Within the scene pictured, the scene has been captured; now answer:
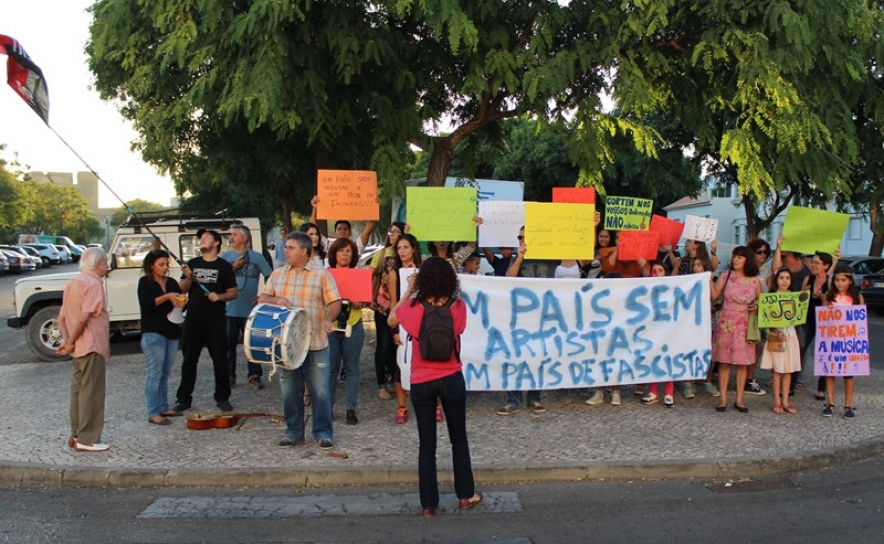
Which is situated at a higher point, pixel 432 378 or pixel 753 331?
pixel 753 331

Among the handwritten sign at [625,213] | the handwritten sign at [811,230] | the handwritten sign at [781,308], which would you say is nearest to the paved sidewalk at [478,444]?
the handwritten sign at [781,308]

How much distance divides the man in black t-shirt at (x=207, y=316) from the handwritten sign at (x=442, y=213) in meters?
2.02

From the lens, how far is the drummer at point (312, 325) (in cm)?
632

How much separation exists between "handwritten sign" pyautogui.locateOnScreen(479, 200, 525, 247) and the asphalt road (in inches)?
134

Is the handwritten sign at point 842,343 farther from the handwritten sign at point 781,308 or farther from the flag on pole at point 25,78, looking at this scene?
the flag on pole at point 25,78

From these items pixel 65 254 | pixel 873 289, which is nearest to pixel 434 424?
pixel 873 289

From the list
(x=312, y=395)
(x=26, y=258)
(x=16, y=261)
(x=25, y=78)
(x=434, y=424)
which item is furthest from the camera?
(x=26, y=258)

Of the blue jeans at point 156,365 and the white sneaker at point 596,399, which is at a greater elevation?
the blue jeans at point 156,365

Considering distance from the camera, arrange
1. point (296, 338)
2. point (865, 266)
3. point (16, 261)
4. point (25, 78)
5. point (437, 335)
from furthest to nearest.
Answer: point (16, 261)
point (865, 266)
point (25, 78)
point (296, 338)
point (437, 335)

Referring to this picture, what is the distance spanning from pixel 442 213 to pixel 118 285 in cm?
661

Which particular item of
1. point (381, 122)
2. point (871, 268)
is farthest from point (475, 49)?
point (871, 268)

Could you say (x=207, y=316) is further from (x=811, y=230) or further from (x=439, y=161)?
(x=811, y=230)

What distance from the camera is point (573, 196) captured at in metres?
8.27

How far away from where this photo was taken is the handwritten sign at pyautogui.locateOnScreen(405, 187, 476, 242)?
773 cm
